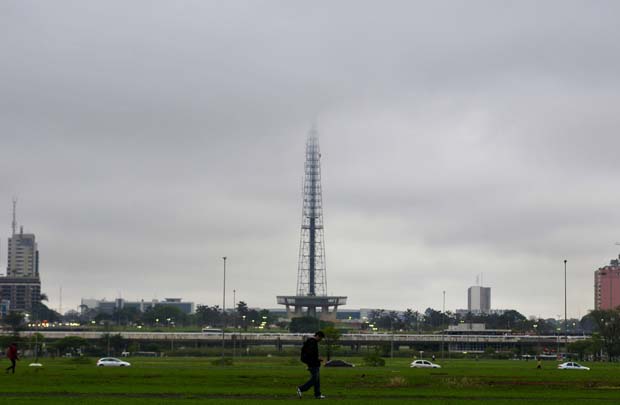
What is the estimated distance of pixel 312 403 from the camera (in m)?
32.6

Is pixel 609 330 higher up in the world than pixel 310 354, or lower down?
higher up

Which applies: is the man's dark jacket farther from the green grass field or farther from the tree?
the tree

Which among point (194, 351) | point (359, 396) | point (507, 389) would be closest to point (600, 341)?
point (194, 351)

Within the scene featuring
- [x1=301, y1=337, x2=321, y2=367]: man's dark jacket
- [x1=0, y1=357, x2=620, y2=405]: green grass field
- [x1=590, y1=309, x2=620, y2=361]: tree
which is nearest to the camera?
[x1=301, y1=337, x2=321, y2=367]: man's dark jacket

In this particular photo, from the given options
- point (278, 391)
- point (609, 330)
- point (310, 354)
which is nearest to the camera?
point (310, 354)

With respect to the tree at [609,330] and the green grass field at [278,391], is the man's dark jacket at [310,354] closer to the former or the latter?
the green grass field at [278,391]

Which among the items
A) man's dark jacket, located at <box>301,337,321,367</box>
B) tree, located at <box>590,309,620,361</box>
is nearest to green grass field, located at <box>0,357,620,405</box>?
man's dark jacket, located at <box>301,337,321,367</box>

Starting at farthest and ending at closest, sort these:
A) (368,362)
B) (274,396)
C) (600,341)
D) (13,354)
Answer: (600,341), (368,362), (13,354), (274,396)

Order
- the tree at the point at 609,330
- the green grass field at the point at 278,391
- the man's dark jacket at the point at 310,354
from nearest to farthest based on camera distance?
the man's dark jacket at the point at 310,354 < the green grass field at the point at 278,391 < the tree at the point at 609,330

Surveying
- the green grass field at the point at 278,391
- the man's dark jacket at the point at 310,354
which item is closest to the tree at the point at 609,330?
the green grass field at the point at 278,391

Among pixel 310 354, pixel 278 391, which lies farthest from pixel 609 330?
pixel 310 354

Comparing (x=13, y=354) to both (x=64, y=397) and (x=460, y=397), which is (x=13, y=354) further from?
(x=460, y=397)

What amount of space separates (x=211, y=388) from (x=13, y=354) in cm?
1815

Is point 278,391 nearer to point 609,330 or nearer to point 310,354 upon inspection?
point 310,354
